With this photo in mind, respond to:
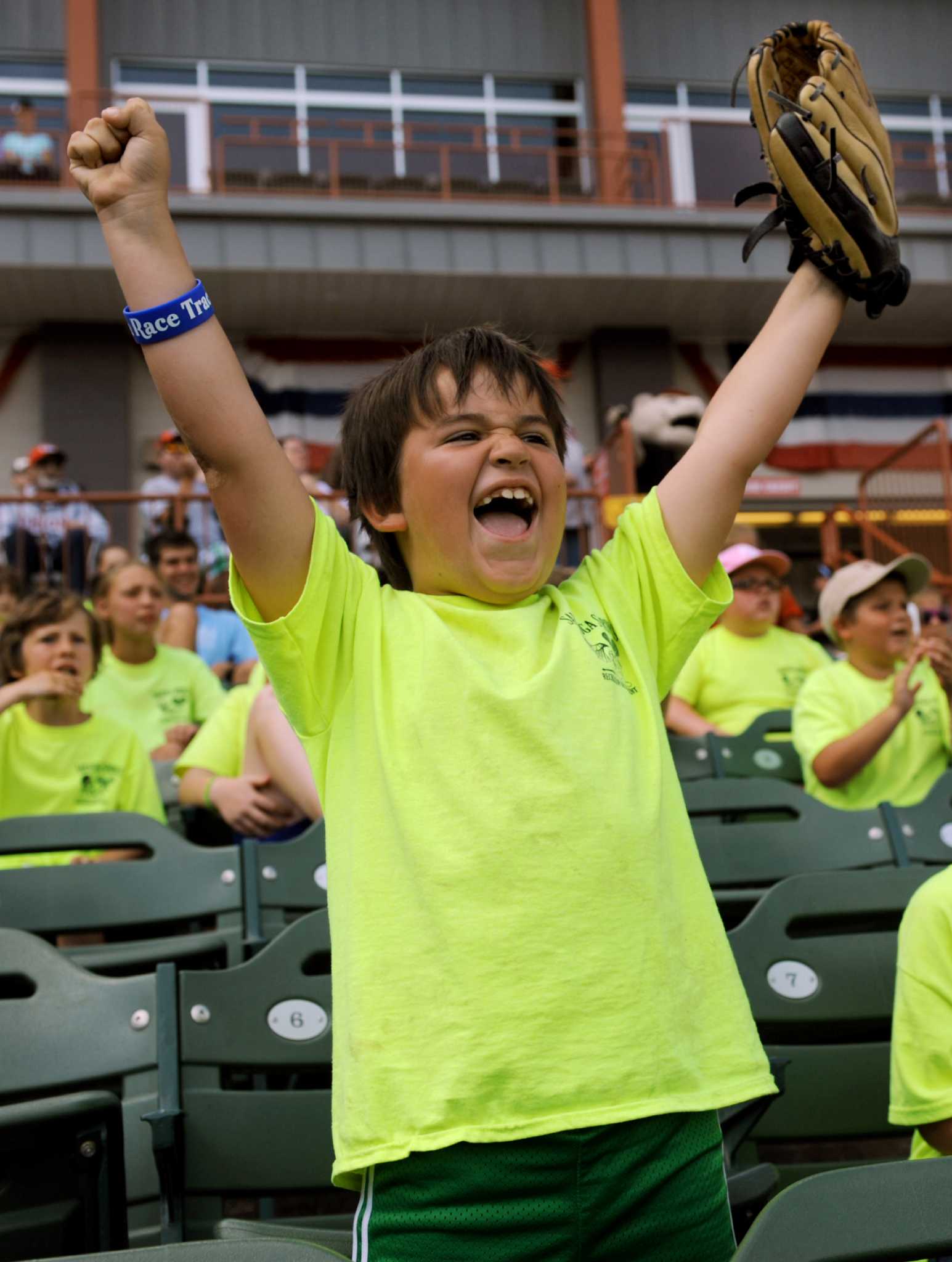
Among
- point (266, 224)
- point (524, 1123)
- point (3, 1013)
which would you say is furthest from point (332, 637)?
point (266, 224)

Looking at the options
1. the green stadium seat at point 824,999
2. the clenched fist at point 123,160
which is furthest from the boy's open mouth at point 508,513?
the green stadium seat at point 824,999

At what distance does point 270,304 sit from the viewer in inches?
471

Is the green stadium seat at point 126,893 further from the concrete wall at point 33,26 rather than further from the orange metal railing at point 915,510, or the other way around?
the concrete wall at point 33,26

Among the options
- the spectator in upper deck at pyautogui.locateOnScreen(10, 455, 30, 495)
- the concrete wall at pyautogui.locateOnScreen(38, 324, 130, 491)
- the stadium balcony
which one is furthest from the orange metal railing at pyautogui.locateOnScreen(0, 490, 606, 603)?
the stadium balcony

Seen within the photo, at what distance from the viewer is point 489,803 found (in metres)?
1.37

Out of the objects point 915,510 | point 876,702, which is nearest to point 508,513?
point 876,702

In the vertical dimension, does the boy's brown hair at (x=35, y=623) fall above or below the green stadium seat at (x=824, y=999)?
above

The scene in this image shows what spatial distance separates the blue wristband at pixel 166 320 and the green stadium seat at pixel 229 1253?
0.90 metres

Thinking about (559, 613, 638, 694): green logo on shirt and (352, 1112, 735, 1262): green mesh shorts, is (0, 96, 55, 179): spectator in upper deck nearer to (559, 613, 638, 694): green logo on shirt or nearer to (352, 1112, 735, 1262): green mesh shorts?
(559, 613, 638, 694): green logo on shirt

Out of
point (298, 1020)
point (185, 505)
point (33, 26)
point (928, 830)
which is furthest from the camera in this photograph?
point (33, 26)

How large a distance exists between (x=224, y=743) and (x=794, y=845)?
1.76 m

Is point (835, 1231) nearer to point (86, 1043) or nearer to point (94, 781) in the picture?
point (86, 1043)

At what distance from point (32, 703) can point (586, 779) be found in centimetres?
286

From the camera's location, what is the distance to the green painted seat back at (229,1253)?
870 mm
